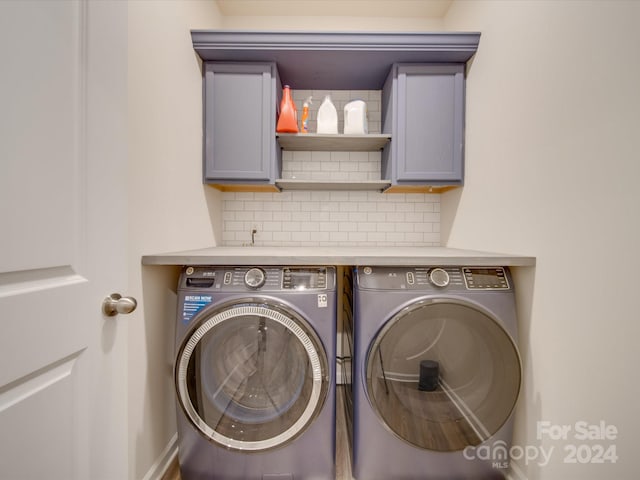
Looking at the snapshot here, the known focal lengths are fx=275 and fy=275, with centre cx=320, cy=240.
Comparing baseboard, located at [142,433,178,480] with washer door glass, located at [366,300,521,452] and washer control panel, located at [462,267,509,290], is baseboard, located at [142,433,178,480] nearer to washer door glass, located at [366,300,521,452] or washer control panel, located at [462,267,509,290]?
washer door glass, located at [366,300,521,452]

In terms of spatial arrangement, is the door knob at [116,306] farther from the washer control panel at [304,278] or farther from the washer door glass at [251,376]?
the washer control panel at [304,278]

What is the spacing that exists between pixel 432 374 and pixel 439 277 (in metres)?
0.43

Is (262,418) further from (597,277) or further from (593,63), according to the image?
(593,63)

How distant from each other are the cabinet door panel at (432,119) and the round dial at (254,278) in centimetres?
115

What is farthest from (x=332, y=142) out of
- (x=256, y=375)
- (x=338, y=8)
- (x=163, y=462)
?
(x=163, y=462)

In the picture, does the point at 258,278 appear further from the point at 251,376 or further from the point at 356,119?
the point at 356,119

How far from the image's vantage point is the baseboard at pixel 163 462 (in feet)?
4.00

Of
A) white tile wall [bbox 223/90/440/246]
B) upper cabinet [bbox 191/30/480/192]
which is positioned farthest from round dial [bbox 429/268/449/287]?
white tile wall [bbox 223/90/440/246]

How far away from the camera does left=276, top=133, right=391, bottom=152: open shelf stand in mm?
1744

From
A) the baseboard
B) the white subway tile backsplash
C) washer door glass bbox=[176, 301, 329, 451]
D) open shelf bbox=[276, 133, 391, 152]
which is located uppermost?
open shelf bbox=[276, 133, 391, 152]

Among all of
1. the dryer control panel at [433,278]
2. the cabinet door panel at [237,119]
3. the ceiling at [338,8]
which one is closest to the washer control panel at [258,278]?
the dryer control panel at [433,278]

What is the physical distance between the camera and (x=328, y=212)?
2.12m

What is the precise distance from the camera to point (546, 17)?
1124 mm

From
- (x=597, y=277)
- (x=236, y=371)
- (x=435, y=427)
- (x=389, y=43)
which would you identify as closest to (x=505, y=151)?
(x=597, y=277)
